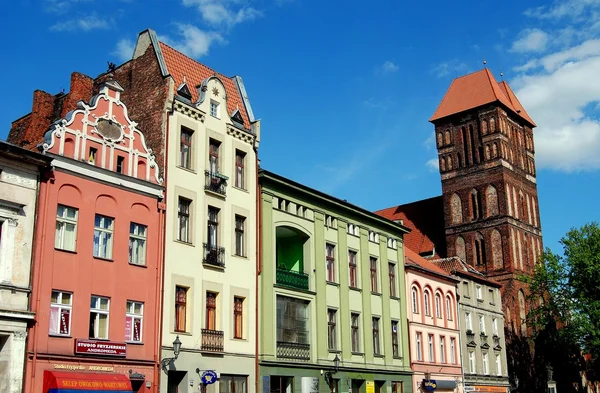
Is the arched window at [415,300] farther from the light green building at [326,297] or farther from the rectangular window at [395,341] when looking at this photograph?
the rectangular window at [395,341]

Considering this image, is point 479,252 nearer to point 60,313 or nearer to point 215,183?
point 215,183

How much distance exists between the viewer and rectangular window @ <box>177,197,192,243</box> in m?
31.0

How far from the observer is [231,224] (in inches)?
1316

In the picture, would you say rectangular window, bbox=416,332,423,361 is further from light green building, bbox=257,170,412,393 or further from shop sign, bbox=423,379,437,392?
light green building, bbox=257,170,412,393

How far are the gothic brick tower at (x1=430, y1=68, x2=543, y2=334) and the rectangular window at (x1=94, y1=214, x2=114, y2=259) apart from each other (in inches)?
1903

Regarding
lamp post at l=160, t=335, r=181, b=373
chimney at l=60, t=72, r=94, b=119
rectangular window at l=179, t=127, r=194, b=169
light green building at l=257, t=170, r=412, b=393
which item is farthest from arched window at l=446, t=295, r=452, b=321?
chimney at l=60, t=72, r=94, b=119

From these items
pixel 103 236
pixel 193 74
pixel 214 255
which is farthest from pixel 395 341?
pixel 103 236

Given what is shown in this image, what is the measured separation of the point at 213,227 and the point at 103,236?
6074 millimetres

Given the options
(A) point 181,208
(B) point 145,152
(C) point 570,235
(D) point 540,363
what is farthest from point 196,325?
(D) point 540,363

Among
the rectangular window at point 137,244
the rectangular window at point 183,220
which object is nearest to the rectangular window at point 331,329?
the rectangular window at point 183,220

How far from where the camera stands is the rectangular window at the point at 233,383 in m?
31.5

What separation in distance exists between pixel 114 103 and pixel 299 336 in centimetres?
1410

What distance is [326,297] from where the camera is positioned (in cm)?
3812

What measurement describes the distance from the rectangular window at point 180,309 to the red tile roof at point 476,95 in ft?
178
